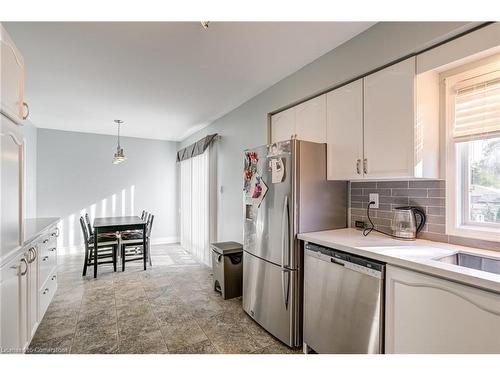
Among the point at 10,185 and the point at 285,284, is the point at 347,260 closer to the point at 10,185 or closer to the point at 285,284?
the point at 285,284

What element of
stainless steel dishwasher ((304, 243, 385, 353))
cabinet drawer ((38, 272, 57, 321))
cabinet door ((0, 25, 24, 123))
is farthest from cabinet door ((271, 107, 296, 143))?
cabinet drawer ((38, 272, 57, 321))

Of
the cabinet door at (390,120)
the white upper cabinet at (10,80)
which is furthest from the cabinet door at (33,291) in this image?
the cabinet door at (390,120)

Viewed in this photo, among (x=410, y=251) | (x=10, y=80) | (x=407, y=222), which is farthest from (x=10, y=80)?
(x=407, y=222)

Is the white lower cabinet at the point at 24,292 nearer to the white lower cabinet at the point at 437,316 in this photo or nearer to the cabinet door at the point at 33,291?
the cabinet door at the point at 33,291

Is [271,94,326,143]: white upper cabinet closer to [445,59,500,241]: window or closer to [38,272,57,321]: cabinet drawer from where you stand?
[445,59,500,241]: window

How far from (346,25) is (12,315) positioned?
9.54 feet

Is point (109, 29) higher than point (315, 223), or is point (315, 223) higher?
point (109, 29)

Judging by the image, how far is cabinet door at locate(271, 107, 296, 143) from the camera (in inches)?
104

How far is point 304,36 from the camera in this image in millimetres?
1931

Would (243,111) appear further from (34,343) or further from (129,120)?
(34,343)

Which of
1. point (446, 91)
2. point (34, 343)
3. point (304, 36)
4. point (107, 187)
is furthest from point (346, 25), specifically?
point (107, 187)

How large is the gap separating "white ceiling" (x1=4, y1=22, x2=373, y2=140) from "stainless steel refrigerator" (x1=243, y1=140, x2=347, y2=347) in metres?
0.81

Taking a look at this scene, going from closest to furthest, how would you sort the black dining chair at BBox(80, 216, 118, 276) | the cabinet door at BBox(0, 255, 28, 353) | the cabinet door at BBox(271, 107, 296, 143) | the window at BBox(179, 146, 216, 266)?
the cabinet door at BBox(0, 255, 28, 353) → the cabinet door at BBox(271, 107, 296, 143) → the black dining chair at BBox(80, 216, 118, 276) → the window at BBox(179, 146, 216, 266)

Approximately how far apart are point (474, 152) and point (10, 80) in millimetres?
2974
